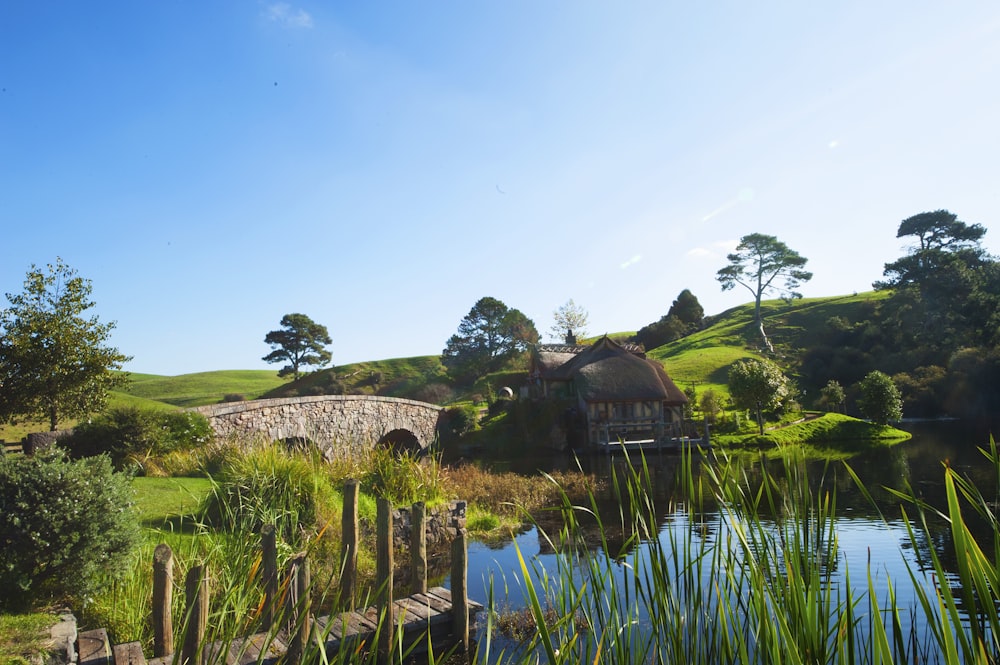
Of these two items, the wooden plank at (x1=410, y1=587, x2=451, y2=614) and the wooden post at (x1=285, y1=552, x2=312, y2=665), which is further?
the wooden plank at (x1=410, y1=587, x2=451, y2=614)

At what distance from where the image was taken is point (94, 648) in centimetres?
529

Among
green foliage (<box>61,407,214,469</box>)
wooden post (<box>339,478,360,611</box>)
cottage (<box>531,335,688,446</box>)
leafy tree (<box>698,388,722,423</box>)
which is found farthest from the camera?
leafy tree (<box>698,388,722,423</box>)

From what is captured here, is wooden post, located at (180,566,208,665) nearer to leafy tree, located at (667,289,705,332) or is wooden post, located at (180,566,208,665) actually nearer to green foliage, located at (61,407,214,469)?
green foliage, located at (61,407,214,469)

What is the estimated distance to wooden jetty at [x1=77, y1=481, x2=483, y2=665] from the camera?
445cm

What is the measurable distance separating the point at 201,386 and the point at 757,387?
58.8 metres

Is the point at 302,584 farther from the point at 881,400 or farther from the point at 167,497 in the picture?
the point at 881,400

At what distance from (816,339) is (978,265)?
42.2 ft

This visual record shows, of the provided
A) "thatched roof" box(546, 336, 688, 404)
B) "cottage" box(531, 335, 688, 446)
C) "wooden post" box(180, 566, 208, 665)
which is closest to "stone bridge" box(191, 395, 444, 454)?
"wooden post" box(180, 566, 208, 665)

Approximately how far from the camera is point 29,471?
6094 mm

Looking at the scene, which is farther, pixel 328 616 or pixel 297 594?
pixel 328 616

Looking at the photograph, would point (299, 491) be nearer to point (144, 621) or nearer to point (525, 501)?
point (144, 621)

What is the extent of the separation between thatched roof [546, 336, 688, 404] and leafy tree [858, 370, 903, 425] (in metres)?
9.08

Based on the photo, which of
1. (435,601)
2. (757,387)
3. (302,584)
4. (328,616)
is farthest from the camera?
(757,387)

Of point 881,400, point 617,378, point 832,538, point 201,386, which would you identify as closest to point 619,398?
point 617,378
